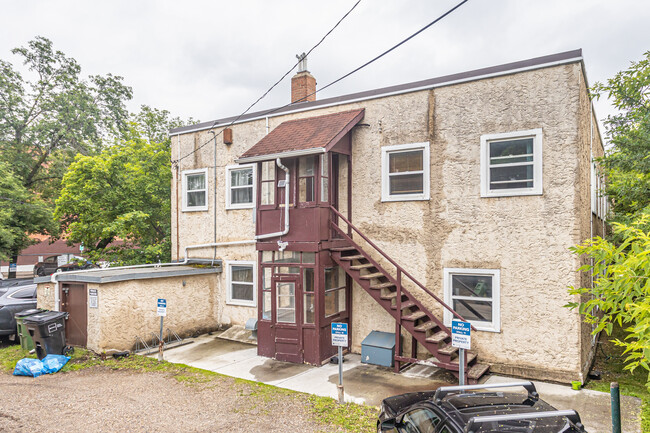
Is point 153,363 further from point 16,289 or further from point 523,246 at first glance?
point 523,246

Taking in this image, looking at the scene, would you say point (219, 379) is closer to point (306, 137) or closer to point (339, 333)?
point (339, 333)

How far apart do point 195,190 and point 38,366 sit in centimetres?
695

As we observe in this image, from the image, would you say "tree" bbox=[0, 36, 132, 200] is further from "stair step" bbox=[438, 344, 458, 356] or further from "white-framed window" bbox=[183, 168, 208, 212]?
"stair step" bbox=[438, 344, 458, 356]

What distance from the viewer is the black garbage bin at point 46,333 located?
9.89m

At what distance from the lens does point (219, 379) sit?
28.2ft

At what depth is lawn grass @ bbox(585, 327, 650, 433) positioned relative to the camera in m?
7.03

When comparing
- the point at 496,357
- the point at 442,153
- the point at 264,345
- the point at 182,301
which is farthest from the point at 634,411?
the point at 182,301

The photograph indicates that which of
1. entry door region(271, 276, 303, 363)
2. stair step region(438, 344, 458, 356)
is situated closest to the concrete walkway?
entry door region(271, 276, 303, 363)

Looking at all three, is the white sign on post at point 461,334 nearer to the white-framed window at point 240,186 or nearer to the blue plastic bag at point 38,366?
the white-framed window at point 240,186

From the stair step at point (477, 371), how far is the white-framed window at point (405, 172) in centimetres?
409

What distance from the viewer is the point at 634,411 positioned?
267 inches

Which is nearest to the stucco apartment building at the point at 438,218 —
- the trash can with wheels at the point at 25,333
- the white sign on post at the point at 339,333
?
the white sign on post at the point at 339,333

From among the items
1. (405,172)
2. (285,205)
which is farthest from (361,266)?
(405,172)

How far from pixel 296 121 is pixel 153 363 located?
7750 millimetres
